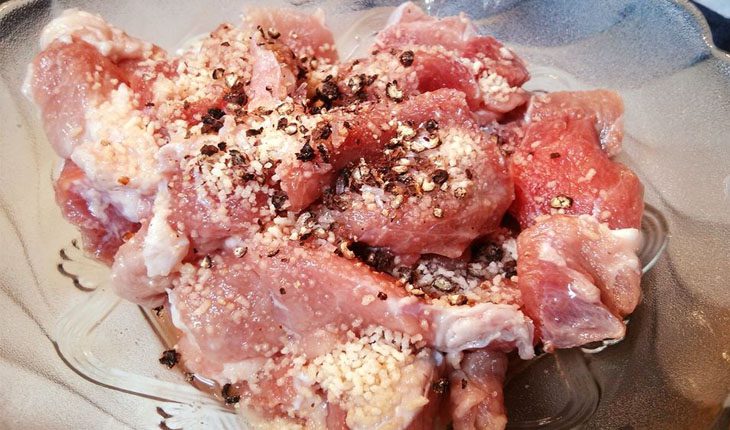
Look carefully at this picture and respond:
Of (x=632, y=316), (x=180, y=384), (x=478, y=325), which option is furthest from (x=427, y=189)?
(x=180, y=384)

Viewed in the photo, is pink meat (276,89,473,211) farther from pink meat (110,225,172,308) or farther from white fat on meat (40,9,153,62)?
white fat on meat (40,9,153,62)

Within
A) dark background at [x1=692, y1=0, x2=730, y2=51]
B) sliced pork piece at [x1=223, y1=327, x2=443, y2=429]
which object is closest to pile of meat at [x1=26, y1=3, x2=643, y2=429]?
sliced pork piece at [x1=223, y1=327, x2=443, y2=429]

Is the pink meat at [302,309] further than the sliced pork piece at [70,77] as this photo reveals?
No

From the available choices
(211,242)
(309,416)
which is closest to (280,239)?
(211,242)

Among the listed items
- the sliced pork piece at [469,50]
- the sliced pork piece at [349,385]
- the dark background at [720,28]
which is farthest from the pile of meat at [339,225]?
the dark background at [720,28]

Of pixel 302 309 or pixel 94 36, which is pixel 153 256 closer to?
pixel 302 309

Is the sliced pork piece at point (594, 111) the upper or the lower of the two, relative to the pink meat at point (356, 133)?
lower

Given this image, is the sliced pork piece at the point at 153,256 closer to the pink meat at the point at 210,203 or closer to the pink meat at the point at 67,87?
the pink meat at the point at 210,203

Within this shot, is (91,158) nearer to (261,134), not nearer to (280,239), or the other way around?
(261,134)
